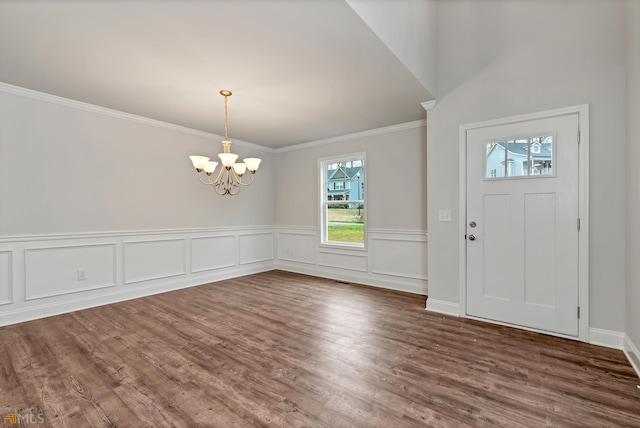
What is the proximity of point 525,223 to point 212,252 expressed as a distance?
14.3 feet

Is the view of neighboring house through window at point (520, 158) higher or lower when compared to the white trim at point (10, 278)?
higher

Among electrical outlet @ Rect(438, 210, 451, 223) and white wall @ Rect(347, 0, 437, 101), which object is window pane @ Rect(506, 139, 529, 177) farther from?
white wall @ Rect(347, 0, 437, 101)

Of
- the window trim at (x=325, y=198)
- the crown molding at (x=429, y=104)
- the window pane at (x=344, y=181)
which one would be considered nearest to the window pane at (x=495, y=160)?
the crown molding at (x=429, y=104)

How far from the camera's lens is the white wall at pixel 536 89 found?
2.50 m

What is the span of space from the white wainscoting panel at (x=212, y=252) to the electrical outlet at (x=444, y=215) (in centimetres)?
349

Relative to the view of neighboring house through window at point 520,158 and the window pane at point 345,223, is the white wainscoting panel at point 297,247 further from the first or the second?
the view of neighboring house through window at point 520,158

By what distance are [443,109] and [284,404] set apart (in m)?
3.26

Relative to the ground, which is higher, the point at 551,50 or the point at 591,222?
the point at 551,50

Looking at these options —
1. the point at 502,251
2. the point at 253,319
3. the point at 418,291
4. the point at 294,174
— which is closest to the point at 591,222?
the point at 502,251

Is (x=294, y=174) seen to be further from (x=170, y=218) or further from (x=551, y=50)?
(x=551, y=50)

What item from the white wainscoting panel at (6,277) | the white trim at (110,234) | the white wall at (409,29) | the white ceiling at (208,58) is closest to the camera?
the white ceiling at (208,58)

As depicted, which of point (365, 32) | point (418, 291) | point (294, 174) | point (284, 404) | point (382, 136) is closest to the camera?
point (284, 404)

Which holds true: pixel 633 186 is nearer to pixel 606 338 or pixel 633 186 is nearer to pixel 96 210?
pixel 606 338

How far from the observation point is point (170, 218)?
171 inches
